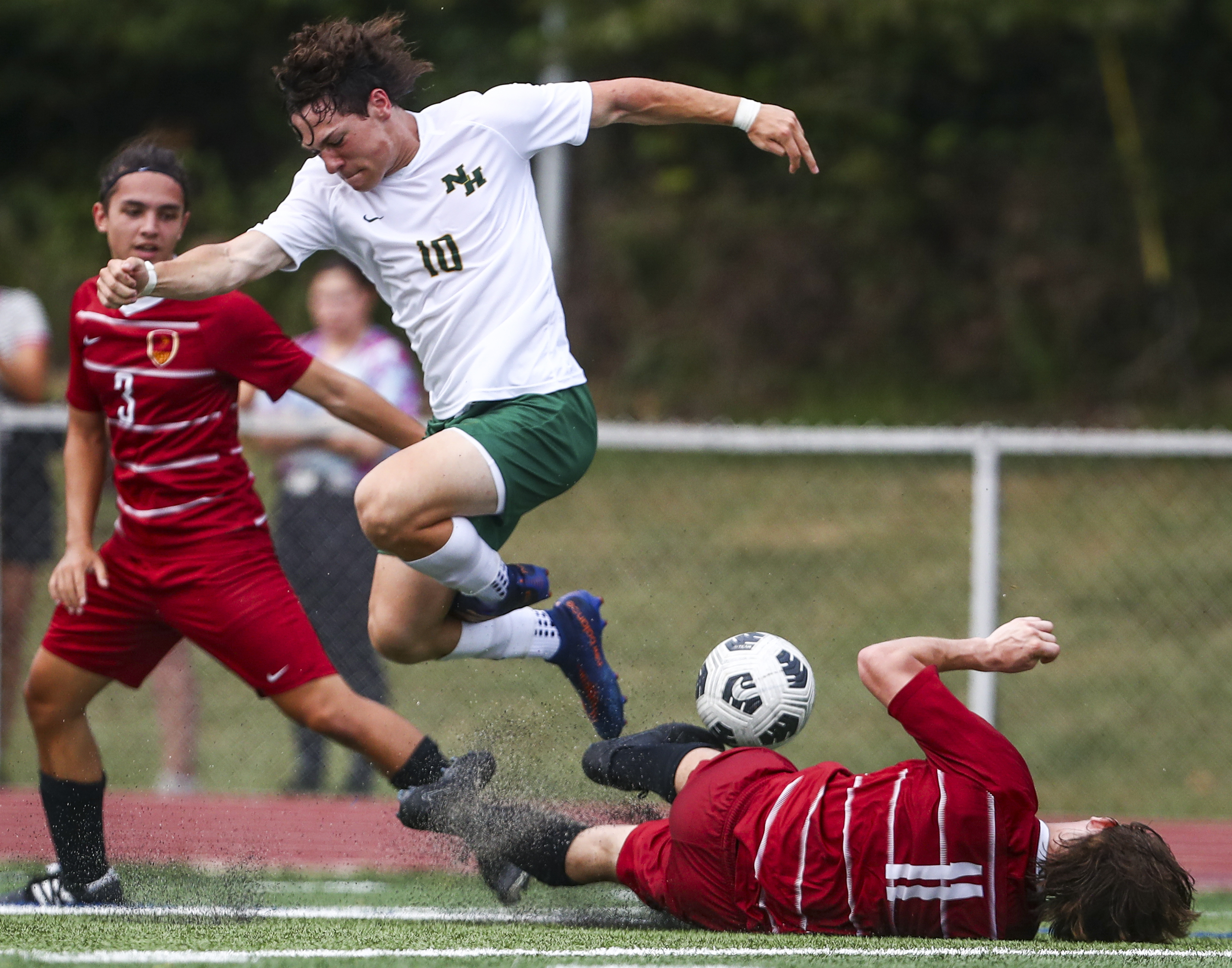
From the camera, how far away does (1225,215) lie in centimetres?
1391

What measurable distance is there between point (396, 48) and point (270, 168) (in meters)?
13.9

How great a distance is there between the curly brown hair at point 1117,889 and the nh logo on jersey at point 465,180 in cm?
240

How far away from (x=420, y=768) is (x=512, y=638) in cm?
50

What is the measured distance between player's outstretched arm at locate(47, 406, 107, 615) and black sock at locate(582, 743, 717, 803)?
5.11 feet

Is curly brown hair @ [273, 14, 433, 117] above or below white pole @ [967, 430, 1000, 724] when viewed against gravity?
above

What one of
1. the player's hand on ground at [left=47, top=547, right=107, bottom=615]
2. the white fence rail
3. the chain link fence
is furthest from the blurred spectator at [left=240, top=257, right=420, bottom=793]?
the player's hand on ground at [left=47, top=547, right=107, bottom=615]

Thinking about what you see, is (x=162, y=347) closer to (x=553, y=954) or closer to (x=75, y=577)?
(x=75, y=577)

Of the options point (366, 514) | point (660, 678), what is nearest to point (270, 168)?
point (660, 678)

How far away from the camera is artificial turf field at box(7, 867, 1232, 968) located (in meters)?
3.47

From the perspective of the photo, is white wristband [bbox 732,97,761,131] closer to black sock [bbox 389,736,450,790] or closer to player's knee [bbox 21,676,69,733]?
black sock [bbox 389,736,450,790]

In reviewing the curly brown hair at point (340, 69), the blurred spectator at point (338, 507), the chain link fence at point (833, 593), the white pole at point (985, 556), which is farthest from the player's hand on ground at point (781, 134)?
the white pole at point (985, 556)

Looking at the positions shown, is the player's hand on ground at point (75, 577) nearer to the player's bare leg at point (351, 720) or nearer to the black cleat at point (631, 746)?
the player's bare leg at point (351, 720)

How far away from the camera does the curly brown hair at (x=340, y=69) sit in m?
4.23

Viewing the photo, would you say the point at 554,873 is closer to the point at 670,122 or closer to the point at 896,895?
the point at 896,895
